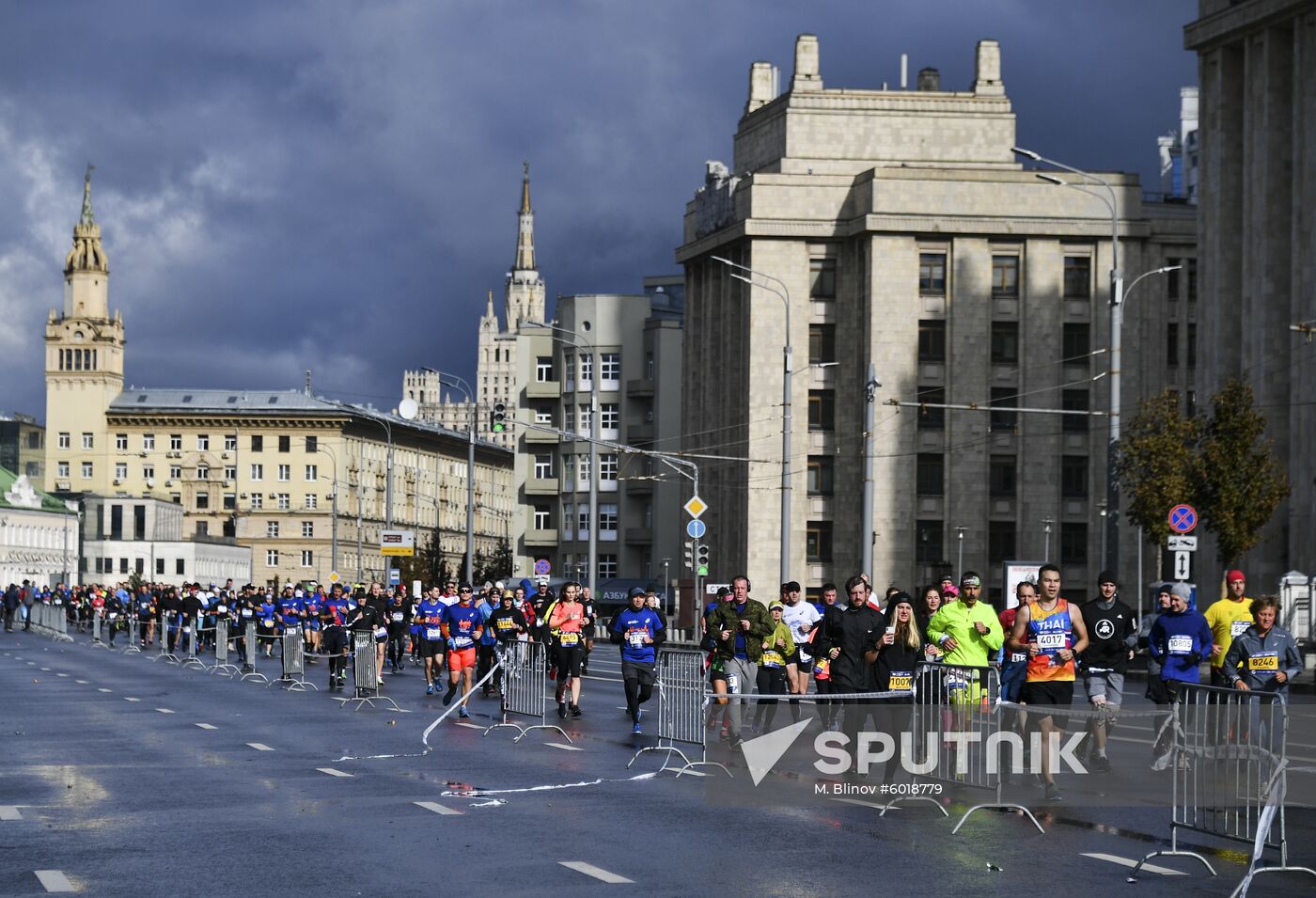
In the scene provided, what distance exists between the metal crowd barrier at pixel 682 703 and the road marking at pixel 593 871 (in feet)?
21.1

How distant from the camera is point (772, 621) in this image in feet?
71.8

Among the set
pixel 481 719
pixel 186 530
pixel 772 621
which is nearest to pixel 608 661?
pixel 481 719

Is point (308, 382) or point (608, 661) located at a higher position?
point (308, 382)

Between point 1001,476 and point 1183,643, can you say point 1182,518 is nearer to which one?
point 1183,643

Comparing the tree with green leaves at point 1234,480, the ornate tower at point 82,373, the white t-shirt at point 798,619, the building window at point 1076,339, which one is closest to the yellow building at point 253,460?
the ornate tower at point 82,373

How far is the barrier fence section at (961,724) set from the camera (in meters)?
15.6

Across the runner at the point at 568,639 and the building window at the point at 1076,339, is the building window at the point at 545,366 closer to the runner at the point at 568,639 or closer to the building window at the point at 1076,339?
the building window at the point at 1076,339

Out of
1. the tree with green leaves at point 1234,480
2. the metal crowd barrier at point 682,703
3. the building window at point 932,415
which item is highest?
the building window at point 932,415

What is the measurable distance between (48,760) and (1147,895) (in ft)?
37.5

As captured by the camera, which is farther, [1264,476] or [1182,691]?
[1264,476]

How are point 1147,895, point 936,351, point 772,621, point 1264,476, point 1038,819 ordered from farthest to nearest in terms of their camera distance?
point 936,351
point 1264,476
point 772,621
point 1038,819
point 1147,895

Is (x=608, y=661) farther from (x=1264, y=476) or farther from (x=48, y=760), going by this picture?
(x=48, y=760)

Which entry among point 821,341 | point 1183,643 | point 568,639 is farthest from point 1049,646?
point 821,341

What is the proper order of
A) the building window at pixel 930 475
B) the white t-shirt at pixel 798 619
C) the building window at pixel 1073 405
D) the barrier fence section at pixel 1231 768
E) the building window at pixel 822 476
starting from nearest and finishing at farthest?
the barrier fence section at pixel 1231 768
the white t-shirt at pixel 798 619
the building window at pixel 1073 405
the building window at pixel 930 475
the building window at pixel 822 476
